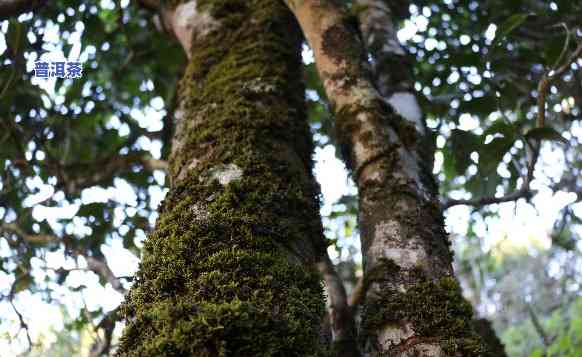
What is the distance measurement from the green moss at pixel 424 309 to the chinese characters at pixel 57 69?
8.43ft

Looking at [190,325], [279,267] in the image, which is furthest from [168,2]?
[190,325]

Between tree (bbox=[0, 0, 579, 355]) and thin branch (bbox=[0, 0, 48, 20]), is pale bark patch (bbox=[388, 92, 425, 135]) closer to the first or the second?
tree (bbox=[0, 0, 579, 355])

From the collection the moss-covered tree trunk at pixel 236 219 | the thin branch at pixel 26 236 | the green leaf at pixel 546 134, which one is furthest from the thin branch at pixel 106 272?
the green leaf at pixel 546 134

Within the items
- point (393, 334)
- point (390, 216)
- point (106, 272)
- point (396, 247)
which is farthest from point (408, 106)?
point (106, 272)

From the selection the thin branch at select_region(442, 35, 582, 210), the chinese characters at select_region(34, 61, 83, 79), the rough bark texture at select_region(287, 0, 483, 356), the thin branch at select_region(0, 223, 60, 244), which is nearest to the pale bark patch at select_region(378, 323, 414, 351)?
the rough bark texture at select_region(287, 0, 483, 356)

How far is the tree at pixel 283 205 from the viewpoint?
39.5 inches

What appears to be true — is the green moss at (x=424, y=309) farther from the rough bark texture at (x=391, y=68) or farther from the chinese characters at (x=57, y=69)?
the chinese characters at (x=57, y=69)

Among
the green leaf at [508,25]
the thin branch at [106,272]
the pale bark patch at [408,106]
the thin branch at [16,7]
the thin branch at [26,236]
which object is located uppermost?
the thin branch at [16,7]

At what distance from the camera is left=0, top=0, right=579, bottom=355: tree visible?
1004 mm

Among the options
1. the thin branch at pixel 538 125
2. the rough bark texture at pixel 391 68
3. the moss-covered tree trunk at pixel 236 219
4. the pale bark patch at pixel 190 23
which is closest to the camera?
the moss-covered tree trunk at pixel 236 219

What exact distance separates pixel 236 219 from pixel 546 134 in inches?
52.2

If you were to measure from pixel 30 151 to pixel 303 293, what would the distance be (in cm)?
324

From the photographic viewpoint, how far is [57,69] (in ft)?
10.2

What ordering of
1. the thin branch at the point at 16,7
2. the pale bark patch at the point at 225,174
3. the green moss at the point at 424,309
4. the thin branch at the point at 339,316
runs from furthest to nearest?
the thin branch at the point at 16,7 < the thin branch at the point at 339,316 < the pale bark patch at the point at 225,174 < the green moss at the point at 424,309
